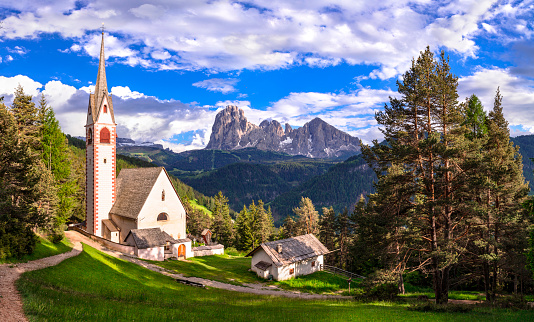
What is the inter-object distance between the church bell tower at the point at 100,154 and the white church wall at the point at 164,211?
7204 mm

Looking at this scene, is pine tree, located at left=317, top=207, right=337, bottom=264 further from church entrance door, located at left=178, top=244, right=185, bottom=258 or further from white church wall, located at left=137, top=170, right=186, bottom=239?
church entrance door, located at left=178, top=244, right=185, bottom=258

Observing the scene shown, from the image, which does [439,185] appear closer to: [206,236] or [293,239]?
[293,239]

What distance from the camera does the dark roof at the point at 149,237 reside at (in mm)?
39844

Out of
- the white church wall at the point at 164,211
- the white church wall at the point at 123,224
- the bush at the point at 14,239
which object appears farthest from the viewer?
the white church wall at the point at 164,211

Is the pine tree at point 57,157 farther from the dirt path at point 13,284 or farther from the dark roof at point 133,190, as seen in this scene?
the dirt path at point 13,284

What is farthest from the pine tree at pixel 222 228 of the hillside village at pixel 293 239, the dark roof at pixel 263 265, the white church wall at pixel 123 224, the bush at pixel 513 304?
the bush at pixel 513 304

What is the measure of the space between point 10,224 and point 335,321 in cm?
2408

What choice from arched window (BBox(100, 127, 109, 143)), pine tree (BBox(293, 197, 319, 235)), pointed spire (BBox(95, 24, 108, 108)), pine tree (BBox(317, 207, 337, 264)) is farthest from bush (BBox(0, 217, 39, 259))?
pine tree (BBox(293, 197, 319, 235))

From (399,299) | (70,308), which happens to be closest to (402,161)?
(399,299)

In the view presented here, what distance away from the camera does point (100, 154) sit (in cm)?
4616

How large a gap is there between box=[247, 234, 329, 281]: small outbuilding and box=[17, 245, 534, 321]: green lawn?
14.7 meters

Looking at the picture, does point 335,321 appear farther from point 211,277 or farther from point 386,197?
point 211,277

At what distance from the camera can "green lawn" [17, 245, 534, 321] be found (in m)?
13.0

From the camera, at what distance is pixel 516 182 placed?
26.5m
